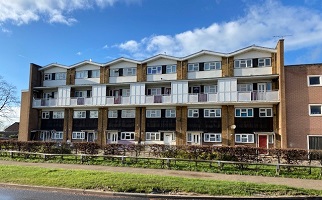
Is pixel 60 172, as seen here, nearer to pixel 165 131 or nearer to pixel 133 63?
pixel 165 131

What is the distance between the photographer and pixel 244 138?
92.2ft

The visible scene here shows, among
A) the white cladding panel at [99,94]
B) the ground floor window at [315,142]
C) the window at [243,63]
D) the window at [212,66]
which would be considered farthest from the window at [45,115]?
the ground floor window at [315,142]

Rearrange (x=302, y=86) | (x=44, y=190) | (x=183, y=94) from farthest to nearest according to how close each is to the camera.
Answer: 1. (x=183, y=94)
2. (x=302, y=86)
3. (x=44, y=190)

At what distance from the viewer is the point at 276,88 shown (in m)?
27.6

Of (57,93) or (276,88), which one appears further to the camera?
(57,93)

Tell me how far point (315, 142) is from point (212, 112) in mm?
9915

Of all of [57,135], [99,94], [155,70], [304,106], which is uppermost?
[155,70]

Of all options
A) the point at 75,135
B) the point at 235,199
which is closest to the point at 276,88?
the point at 235,199

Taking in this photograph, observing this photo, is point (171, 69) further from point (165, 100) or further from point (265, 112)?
point (265, 112)

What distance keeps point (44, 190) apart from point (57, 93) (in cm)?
2840

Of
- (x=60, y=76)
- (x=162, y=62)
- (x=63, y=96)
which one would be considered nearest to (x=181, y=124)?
(x=162, y=62)

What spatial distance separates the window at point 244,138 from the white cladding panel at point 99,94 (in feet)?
51.1

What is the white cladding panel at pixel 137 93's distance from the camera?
31609 mm

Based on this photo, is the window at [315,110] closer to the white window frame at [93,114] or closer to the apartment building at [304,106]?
the apartment building at [304,106]
